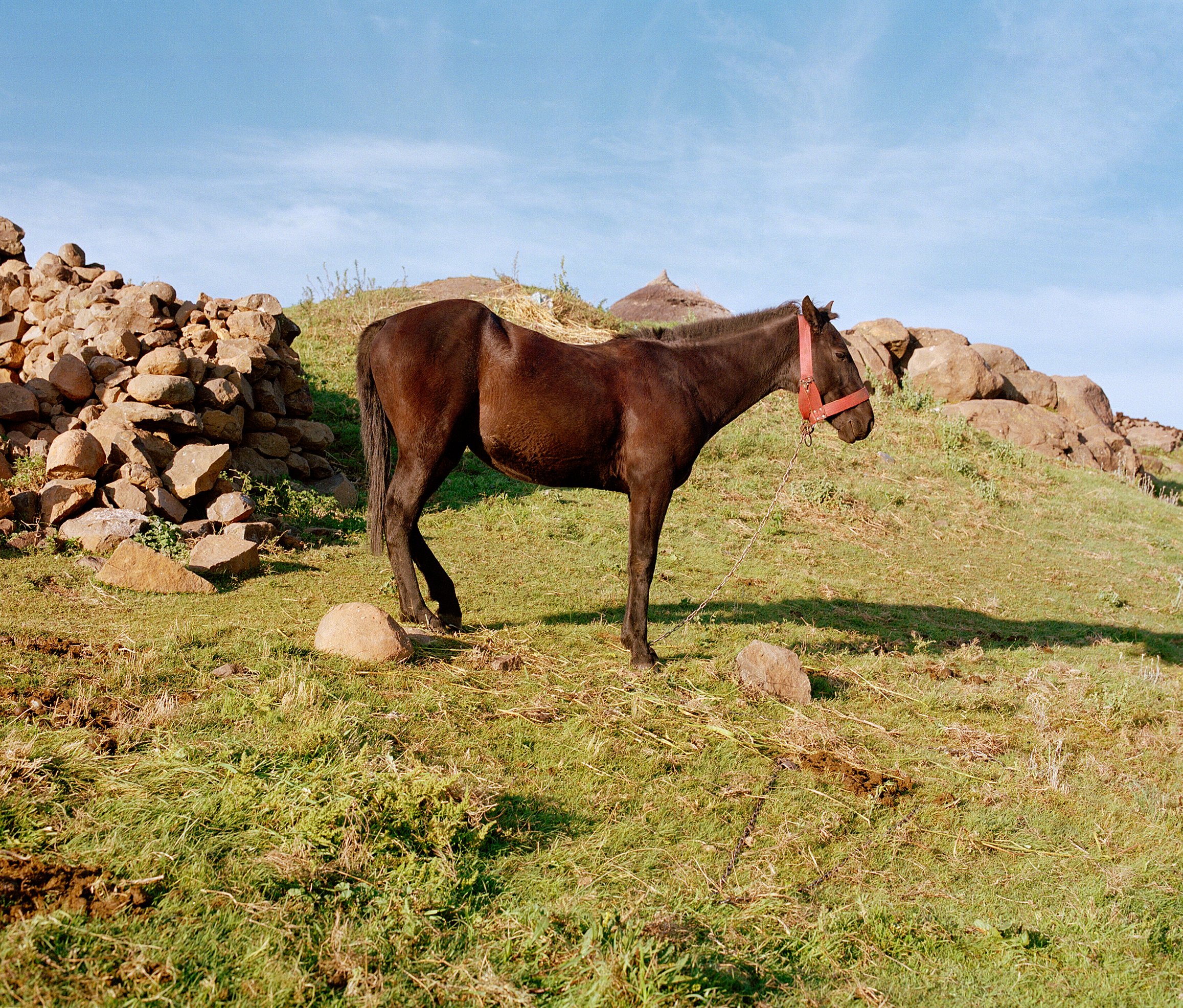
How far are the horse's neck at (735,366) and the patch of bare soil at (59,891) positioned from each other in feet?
14.8

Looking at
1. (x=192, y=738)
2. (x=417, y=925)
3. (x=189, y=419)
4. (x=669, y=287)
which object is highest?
(x=669, y=287)

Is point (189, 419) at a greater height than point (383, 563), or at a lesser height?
greater

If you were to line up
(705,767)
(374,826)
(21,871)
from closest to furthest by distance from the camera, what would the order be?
(21,871) < (374,826) < (705,767)

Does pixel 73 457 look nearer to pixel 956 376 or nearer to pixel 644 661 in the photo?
pixel 644 661

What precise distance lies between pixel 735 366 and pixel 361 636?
3223 millimetres

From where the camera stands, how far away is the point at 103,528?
710cm

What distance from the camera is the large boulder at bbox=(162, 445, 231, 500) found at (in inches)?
312

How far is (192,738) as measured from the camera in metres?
3.54

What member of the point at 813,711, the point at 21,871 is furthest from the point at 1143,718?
the point at 21,871

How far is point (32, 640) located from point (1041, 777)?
5379mm

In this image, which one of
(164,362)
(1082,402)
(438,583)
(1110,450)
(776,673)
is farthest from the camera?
(1082,402)

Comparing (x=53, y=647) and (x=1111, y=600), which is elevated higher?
(x=1111, y=600)

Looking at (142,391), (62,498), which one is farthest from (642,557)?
(142,391)

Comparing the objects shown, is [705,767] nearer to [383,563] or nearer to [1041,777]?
[1041,777]
